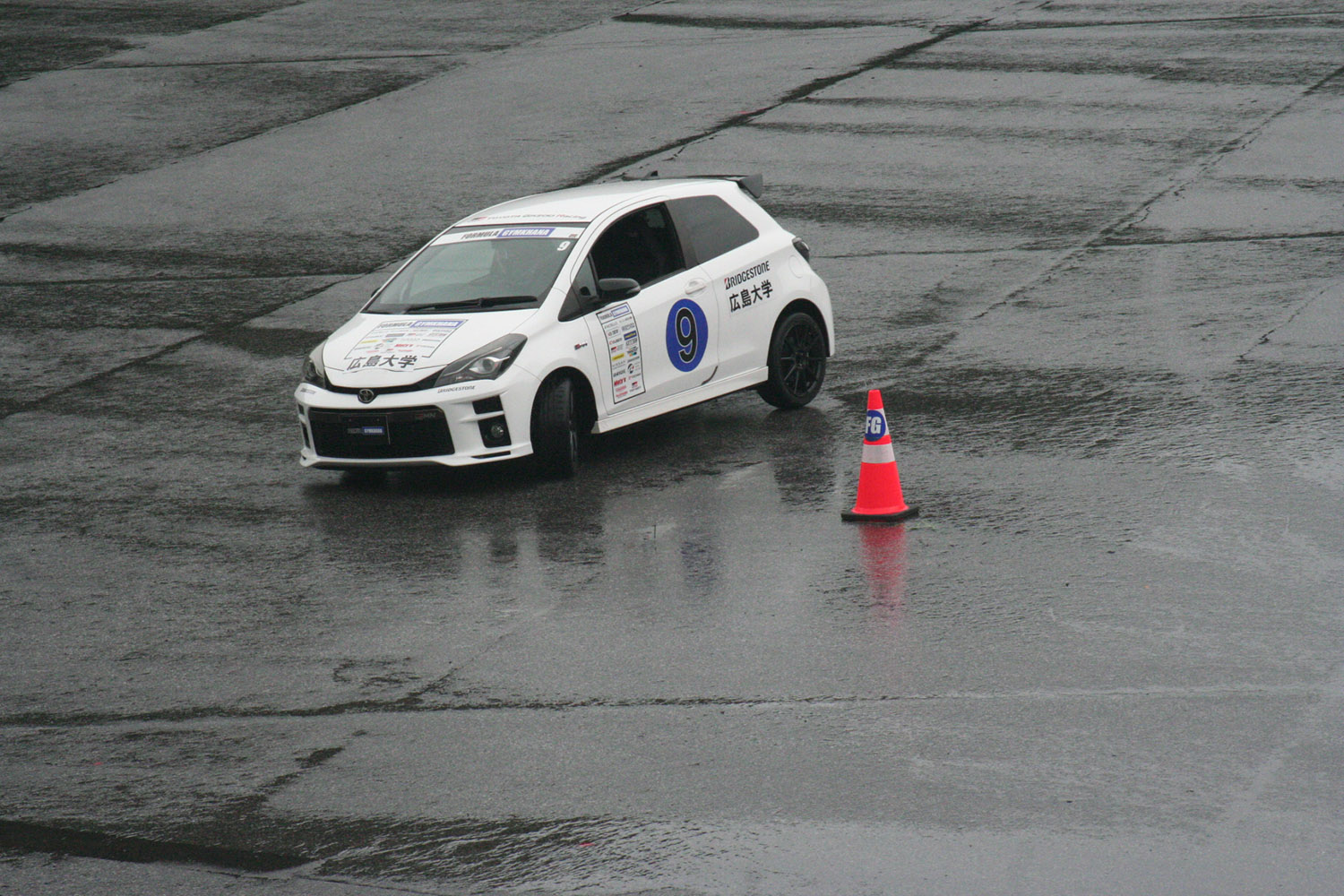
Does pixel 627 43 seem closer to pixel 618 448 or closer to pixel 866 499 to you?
pixel 618 448

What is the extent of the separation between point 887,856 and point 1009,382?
749 centimetres

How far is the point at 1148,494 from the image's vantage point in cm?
938

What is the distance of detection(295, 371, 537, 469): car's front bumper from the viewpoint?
10.2 m

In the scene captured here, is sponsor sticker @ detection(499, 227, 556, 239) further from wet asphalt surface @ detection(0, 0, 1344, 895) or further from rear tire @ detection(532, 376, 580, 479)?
wet asphalt surface @ detection(0, 0, 1344, 895)

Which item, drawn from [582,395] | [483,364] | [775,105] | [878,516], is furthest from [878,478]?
[775,105]

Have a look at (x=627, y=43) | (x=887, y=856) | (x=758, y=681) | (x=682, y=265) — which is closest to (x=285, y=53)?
(x=627, y=43)

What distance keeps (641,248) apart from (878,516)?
10.3ft

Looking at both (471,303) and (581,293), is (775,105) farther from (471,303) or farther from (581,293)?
(471,303)

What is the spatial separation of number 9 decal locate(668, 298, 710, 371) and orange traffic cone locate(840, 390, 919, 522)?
2318 mm

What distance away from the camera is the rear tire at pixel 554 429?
34.2ft

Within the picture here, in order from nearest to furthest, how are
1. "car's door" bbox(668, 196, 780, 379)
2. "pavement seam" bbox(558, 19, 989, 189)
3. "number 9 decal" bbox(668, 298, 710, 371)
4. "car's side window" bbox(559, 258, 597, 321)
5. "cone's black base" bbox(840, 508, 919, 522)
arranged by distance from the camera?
"cone's black base" bbox(840, 508, 919, 522) < "car's side window" bbox(559, 258, 597, 321) < "number 9 decal" bbox(668, 298, 710, 371) < "car's door" bbox(668, 196, 780, 379) < "pavement seam" bbox(558, 19, 989, 189)

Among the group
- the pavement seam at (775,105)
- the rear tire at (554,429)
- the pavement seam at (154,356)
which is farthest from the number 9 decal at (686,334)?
the pavement seam at (775,105)

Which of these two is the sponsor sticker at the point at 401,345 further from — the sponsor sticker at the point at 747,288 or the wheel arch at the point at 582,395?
the sponsor sticker at the point at 747,288

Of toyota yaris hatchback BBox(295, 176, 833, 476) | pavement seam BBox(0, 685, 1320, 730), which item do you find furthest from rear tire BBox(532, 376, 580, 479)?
pavement seam BBox(0, 685, 1320, 730)
